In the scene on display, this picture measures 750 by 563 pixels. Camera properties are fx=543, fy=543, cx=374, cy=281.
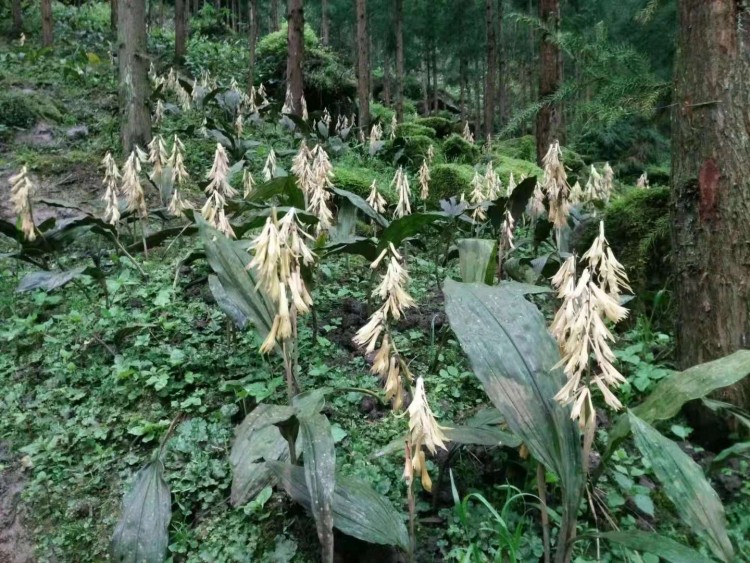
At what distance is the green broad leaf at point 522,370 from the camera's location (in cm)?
156

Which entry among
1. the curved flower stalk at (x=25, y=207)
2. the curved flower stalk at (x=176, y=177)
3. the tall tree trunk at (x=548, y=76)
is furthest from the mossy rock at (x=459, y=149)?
the curved flower stalk at (x=25, y=207)

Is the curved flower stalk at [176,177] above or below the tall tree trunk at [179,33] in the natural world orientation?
below

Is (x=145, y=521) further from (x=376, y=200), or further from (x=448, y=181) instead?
(x=448, y=181)

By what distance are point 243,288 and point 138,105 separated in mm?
4778

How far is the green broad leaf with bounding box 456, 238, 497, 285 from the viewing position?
243 centimetres

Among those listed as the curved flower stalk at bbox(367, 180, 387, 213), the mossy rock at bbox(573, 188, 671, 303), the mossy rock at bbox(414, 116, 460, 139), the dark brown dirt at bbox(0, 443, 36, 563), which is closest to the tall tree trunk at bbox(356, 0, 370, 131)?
the mossy rock at bbox(414, 116, 460, 139)

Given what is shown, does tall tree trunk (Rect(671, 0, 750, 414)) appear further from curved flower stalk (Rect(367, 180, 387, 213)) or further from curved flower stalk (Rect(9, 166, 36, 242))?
curved flower stalk (Rect(9, 166, 36, 242))

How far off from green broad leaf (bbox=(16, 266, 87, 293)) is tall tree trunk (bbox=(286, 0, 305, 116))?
545 cm

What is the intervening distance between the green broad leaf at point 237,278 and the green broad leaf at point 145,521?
2.24 ft

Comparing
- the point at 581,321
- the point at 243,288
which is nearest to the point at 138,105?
the point at 243,288

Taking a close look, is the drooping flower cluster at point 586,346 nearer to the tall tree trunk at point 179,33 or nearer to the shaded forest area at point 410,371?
the shaded forest area at point 410,371

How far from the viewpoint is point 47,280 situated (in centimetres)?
319

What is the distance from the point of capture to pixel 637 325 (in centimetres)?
320

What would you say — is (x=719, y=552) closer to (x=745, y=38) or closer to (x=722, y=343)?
(x=722, y=343)
